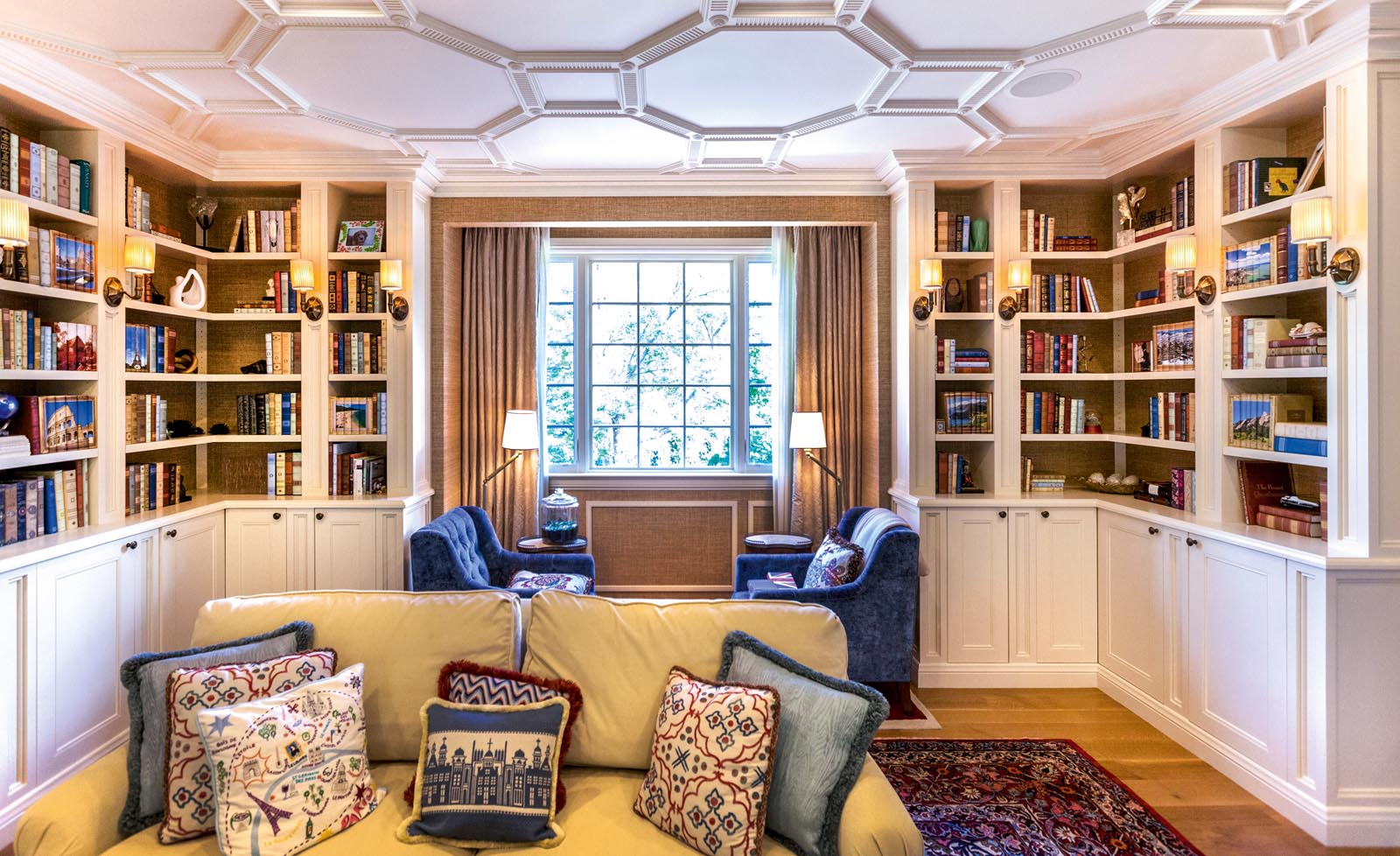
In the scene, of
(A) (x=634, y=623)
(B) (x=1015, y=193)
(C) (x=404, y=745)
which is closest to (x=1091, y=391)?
(B) (x=1015, y=193)

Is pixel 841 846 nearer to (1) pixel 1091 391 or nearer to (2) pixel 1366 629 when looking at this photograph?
(2) pixel 1366 629

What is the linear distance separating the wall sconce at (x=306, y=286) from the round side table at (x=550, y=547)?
68.1 inches

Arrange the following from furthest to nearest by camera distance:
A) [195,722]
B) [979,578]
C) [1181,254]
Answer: [979,578]
[1181,254]
[195,722]

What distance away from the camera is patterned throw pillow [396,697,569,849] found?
1.81 metres

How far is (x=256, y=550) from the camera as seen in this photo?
161 inches

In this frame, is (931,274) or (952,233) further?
(952,233)

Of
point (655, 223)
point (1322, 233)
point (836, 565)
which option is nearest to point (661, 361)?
point (655, 223)

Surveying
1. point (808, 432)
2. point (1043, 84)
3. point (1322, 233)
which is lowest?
point (808, 432)

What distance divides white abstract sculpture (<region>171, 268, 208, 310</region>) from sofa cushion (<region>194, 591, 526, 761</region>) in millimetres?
2513

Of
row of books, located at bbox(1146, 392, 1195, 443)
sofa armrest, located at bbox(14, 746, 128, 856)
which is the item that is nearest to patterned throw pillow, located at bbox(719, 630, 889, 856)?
sofa armrest, located at bbox(14, 746, 128, 856)

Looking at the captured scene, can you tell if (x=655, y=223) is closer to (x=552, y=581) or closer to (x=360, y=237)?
(x=360, y=237)

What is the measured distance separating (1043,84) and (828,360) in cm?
230

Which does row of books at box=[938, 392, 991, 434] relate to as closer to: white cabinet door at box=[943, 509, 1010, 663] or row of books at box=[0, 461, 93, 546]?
white cabinet door at box=[943, 509, 1010, 663]

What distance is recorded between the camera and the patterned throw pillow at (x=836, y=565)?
3686mm
